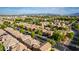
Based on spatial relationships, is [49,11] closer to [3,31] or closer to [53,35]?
[53,35]

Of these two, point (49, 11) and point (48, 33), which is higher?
point (49, 11)

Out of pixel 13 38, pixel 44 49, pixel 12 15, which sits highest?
pixel 12 15
